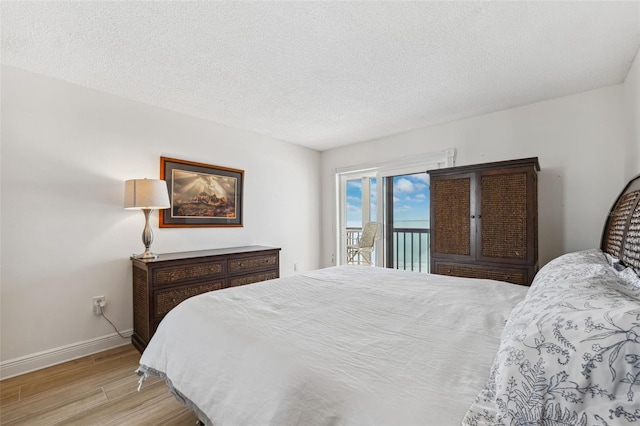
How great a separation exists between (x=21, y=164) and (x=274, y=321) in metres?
2.63

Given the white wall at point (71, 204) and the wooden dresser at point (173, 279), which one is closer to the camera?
the white wall at point (71, 204)

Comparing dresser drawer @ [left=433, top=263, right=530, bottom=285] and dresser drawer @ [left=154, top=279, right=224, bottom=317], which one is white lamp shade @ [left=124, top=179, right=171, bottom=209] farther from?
dresser drawer @ [left=433, top=263, right=530, bottom=285]

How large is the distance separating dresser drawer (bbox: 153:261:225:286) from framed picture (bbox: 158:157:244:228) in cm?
63

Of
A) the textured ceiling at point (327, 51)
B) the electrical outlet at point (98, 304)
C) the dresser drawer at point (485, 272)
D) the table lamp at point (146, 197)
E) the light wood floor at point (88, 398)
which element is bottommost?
the light wood floor at point (88, 398)

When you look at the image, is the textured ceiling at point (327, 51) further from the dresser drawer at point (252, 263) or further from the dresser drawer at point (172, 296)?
the dresser drawer at point (172, 296)

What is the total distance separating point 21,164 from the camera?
2344 mm

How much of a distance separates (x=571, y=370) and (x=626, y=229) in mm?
1445

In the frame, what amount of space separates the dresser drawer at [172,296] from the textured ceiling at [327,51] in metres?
1.92

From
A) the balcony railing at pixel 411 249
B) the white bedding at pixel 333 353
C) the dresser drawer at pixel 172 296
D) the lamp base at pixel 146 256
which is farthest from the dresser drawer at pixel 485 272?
the lamp base at pixel 146 256

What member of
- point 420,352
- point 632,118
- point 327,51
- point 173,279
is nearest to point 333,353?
point 420,352

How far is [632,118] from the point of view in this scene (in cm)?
235

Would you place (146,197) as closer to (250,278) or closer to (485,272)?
(250,278)

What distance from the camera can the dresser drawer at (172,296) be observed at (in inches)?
103

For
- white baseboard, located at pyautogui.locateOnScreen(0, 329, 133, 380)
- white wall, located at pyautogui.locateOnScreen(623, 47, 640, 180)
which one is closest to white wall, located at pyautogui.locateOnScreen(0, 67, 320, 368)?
white baseboard, located at pyautogui.locateOnScreen(0, 329, 133, 380)
